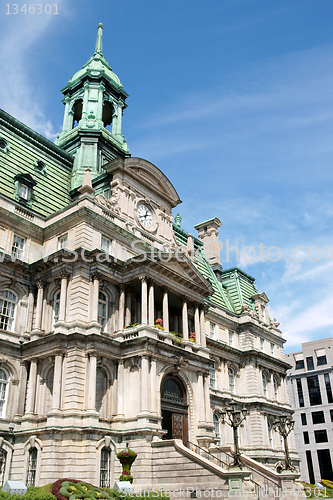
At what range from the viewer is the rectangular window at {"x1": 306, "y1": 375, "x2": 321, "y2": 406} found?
295 ft

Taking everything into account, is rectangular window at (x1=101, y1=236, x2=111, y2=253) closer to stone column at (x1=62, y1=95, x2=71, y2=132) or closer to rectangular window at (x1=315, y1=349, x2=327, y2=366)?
stone column at (x1=62, y1=95, x2=71, y2=132)

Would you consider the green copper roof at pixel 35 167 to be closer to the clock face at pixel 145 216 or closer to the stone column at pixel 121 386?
the clock face at pixel 145 216

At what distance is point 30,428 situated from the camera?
3169 cm

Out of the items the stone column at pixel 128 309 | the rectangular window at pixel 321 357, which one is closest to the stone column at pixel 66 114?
the stone column at pixel 128 309

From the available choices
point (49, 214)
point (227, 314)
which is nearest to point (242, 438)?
point (227, 314)

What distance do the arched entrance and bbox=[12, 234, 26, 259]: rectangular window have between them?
1460 cm

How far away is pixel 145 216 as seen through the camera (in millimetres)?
44125

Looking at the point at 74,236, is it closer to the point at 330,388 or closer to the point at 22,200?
the point at 22,200

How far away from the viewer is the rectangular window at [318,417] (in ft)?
287

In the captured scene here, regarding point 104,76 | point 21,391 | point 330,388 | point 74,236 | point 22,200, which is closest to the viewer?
point 21,391

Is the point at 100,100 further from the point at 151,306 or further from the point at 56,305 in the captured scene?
the point at 151,306

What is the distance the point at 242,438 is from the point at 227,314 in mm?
13794

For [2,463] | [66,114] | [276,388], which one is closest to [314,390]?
[276,388]

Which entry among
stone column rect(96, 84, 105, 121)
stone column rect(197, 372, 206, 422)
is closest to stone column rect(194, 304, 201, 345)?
stone column rect(197, 372, 206, 422)
